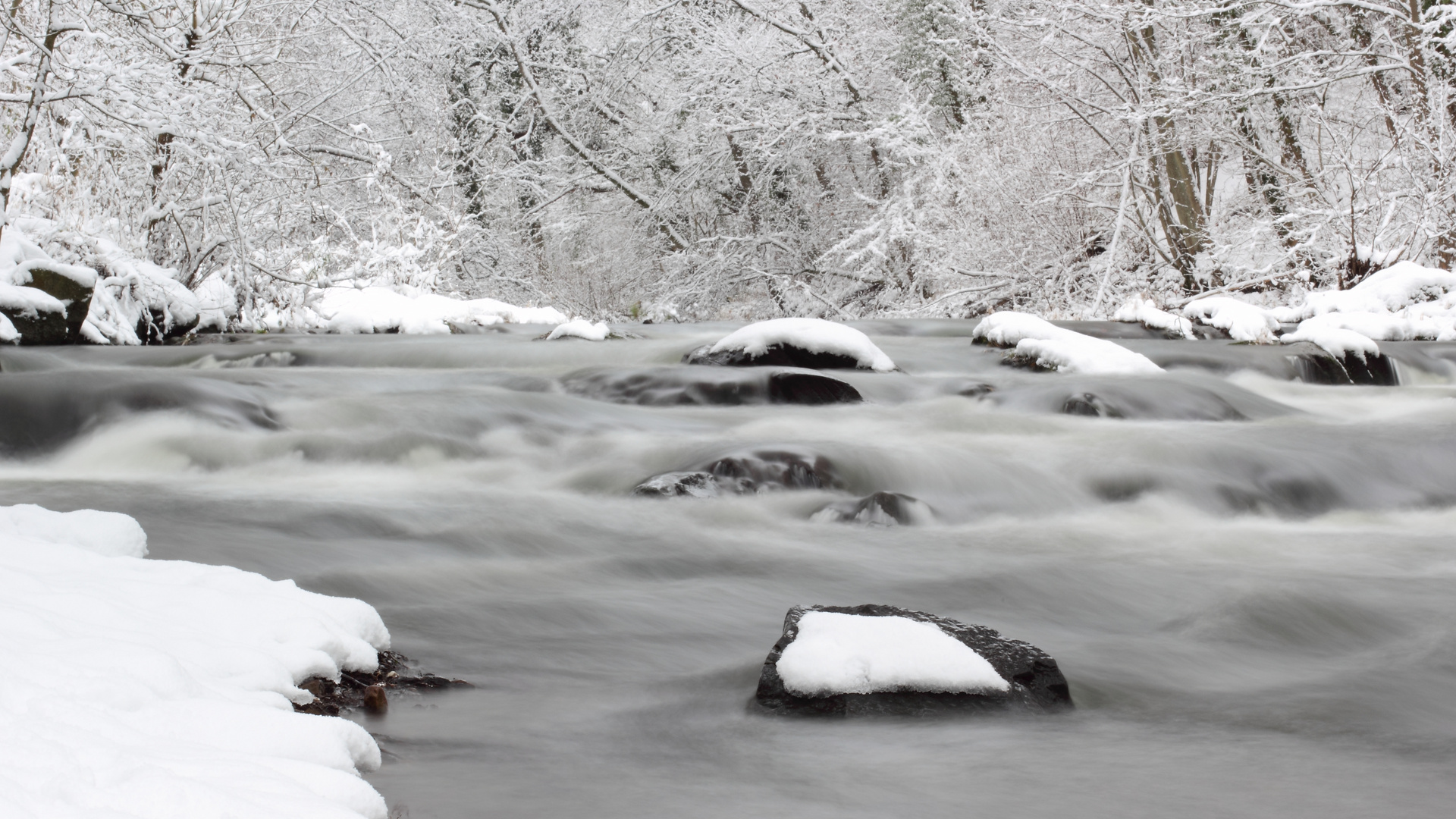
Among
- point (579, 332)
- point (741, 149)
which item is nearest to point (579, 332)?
point (579, 332)

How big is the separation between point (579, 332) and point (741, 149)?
9012mm

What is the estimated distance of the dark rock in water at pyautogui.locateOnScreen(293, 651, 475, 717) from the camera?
6.33 ft

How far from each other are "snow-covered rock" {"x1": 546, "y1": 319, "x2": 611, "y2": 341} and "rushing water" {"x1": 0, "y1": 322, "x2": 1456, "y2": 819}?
2248 millimetres

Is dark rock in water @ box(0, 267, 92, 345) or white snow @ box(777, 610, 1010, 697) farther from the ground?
dark rock in water @ box(0, 267, 92, 345)

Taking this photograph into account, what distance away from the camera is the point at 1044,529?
4246 mm

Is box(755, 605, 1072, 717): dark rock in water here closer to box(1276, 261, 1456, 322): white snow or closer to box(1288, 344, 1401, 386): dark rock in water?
box(1288, 344, 1401, 386): dark rock in water

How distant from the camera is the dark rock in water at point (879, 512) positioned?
4082mm

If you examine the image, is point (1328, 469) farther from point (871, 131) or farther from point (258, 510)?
point (871, 131)

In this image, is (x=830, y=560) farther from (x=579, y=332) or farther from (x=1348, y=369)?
(x=579, y=332)

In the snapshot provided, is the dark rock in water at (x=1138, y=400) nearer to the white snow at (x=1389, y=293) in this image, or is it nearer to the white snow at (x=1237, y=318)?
the white snow at (x=1237, y=318)

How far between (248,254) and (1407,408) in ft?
26.7

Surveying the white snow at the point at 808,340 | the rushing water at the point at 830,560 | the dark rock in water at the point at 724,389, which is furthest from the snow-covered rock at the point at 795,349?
the dark rock in water at the point at 724,389

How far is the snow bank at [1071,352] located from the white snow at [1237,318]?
5.82ft

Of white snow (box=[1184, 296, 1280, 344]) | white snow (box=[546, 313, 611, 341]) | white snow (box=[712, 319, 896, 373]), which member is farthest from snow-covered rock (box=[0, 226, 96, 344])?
white snow (box=[1184, 296, 1280, 344])
